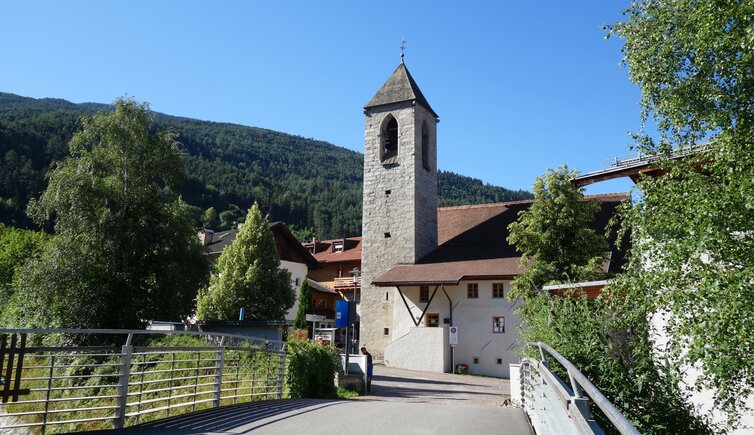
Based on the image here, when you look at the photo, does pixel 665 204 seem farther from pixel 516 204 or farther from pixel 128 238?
pixel 516 204

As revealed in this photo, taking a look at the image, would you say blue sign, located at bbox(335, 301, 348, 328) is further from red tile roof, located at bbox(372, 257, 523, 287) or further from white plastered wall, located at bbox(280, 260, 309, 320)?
white plastered wall, located at bbox(280, 260, 309, 320)

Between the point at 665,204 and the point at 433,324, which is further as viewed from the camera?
the point at 433,324

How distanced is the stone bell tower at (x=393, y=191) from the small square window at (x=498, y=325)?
5.92 metres

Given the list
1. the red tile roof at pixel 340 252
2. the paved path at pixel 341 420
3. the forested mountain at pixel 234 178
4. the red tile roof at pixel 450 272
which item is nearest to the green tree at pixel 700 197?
the paved path at pixel 341 420

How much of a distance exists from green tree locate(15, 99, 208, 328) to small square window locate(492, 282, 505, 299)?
14107 mm

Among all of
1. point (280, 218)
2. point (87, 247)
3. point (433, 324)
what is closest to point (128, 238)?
point (87, 247)

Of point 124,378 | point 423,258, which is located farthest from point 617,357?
point 423,258

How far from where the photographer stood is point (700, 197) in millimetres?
9453

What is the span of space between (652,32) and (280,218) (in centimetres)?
12088

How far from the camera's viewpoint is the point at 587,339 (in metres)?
10.2

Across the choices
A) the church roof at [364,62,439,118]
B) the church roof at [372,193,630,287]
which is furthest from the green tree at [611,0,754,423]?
the church roof at [364,62,439,118]

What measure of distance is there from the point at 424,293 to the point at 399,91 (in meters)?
13.1

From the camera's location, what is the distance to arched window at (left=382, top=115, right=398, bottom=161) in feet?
124

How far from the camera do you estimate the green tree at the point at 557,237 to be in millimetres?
21391
